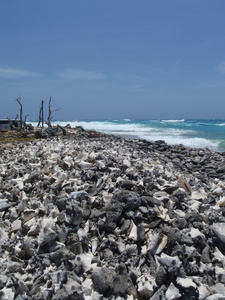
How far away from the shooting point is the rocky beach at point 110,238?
258cm

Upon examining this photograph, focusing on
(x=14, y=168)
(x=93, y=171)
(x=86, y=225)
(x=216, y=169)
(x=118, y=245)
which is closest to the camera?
(x=118, y=245)

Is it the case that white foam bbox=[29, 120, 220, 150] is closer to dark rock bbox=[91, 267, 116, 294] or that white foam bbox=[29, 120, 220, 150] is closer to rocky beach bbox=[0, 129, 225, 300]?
rocky beach bbox=[0, 129, 225, 300]

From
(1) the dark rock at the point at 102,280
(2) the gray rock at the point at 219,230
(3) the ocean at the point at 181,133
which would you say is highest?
(3) the ocean at the point at 181,133

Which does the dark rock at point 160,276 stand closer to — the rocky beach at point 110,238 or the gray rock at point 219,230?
the rocky beach at point 110,238

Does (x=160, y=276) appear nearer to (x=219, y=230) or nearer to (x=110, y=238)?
(x=110, y=238)

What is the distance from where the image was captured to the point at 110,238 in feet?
10.2

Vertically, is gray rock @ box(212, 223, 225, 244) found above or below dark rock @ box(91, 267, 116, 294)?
above

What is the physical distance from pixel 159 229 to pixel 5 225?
1970 mm

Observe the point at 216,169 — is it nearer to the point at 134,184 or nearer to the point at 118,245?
the point at 134,184

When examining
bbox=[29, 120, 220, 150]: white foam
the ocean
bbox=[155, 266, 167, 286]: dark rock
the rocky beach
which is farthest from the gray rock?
bbox=[29, 120, 220, 150]: white foam

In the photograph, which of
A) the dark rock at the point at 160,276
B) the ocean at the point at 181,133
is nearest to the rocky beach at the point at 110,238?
the dark rock at the point at 160,276

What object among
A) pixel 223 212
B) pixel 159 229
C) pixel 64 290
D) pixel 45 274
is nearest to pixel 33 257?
pixel 45 274

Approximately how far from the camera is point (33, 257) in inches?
115

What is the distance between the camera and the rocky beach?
2.58 metres
